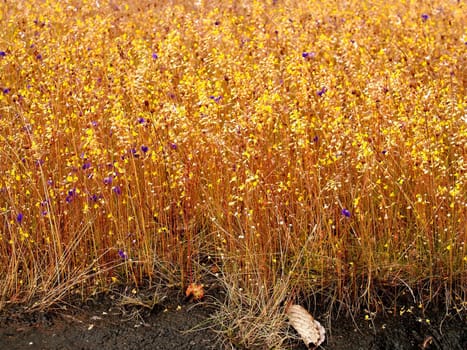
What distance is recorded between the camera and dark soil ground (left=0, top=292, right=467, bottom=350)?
280 centimetres

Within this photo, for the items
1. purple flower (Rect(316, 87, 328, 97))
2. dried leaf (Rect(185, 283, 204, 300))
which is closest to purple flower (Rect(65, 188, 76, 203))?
dried leaf (Rect(185, 283, 204, 300))

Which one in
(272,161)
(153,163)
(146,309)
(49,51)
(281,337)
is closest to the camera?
(281,337)

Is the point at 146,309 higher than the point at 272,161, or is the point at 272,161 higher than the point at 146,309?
the point at 272,161

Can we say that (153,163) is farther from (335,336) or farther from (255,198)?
(335,336)

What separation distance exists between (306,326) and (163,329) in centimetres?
66

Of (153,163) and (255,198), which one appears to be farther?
(153,163)

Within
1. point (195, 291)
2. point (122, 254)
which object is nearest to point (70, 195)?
point (122, 254)

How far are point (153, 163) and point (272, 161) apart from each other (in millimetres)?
751

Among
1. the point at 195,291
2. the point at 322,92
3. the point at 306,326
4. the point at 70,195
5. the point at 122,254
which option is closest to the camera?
the point at 306,326

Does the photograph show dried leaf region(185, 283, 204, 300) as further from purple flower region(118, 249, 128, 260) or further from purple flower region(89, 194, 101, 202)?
purple flower region(89, 194, 101, 202)

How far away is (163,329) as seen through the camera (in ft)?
9.48

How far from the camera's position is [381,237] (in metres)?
3.17

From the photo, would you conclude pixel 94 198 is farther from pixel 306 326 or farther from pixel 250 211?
pixel 306 326

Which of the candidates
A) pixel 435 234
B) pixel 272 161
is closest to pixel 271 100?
pixel 272 161
